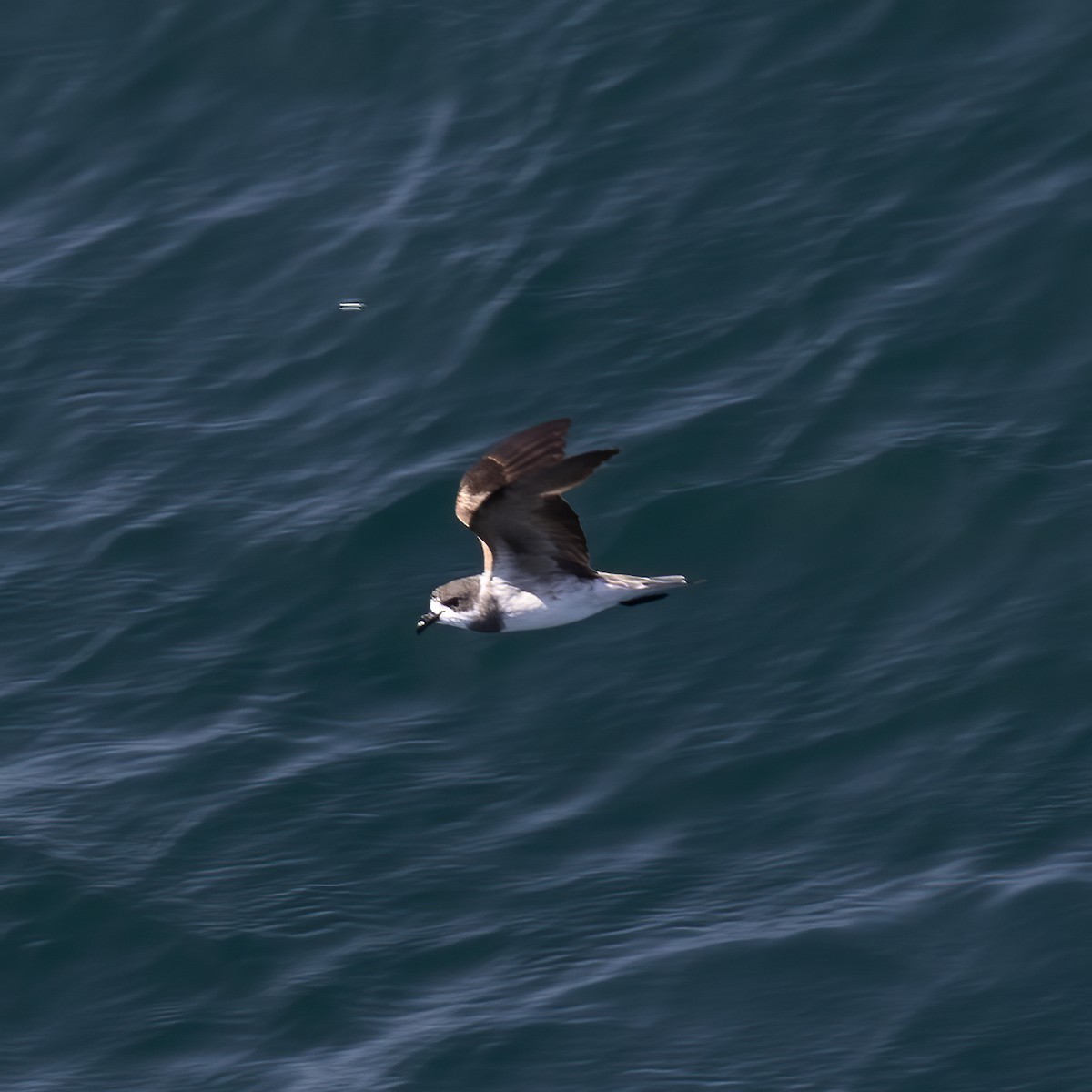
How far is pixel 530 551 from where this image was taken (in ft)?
42.9

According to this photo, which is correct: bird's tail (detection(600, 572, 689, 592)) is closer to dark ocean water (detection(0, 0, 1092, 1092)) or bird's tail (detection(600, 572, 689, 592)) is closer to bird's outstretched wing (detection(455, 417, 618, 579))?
bird's outstretched wing (detection(455, 417, 618, 579))

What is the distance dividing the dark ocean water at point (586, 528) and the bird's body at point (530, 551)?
Answer: 128 cm

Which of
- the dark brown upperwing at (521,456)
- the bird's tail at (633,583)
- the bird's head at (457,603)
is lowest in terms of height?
the bird's tail at (633,583)

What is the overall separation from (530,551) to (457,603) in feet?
2.90

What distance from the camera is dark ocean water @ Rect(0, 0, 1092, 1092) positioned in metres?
13.1

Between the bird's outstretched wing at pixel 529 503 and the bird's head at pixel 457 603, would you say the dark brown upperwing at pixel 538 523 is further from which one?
the bird's head at pixel 457 603

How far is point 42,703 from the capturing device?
50.8 feet

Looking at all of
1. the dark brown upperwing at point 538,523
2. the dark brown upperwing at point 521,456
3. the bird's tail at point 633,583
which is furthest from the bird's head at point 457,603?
the dark brown upperwing at point 521,456

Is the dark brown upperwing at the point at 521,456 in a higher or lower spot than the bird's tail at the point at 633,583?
higher

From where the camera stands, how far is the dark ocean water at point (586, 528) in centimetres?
1311

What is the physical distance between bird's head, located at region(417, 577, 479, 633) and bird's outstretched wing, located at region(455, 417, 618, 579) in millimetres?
374

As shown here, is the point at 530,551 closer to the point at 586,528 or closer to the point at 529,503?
the point at 529,503

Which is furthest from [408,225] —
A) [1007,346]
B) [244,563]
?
[1007,346]

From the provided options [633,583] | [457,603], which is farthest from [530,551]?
[457,603]
